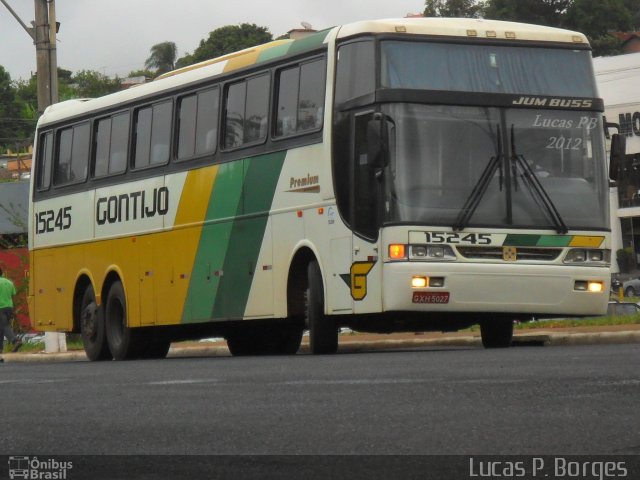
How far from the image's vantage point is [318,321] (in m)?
18.3

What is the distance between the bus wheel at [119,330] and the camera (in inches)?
894

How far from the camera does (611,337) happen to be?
21281 millimetres

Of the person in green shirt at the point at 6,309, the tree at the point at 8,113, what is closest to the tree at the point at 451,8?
the tree at the point at 8,113

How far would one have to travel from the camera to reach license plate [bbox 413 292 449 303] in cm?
1739

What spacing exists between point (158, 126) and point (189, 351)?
5.87 m

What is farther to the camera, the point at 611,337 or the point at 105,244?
the point at 105,244

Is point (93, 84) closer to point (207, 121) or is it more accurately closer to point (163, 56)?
point (163, 56)

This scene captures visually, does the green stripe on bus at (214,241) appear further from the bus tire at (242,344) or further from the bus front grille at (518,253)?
the bus front grille at (518,253)

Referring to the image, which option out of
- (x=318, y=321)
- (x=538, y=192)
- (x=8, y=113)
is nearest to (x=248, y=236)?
(x=318, y=321)

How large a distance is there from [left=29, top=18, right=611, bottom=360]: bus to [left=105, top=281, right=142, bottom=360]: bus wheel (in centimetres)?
173

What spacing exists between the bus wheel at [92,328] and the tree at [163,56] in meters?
139

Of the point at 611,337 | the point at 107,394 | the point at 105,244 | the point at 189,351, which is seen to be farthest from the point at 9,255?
the point at 107,394

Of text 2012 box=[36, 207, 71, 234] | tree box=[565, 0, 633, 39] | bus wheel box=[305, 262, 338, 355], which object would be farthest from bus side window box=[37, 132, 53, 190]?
tree box=[565, 0, 633, 39]

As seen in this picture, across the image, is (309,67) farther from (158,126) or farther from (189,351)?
(189,351)
